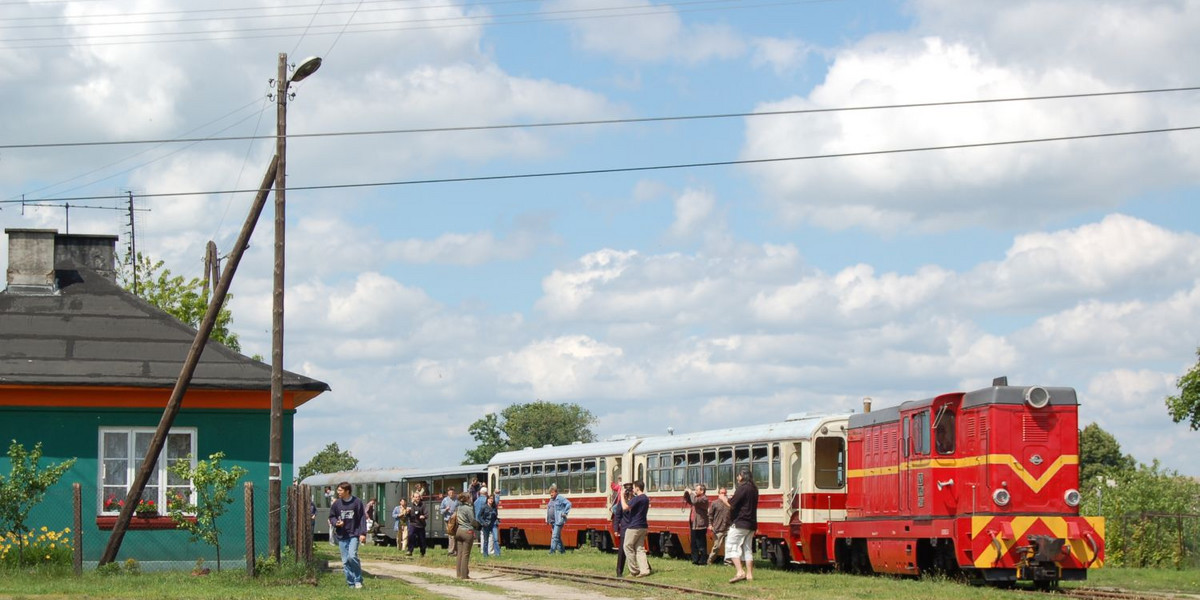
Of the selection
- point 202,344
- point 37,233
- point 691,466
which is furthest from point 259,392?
point 691,466

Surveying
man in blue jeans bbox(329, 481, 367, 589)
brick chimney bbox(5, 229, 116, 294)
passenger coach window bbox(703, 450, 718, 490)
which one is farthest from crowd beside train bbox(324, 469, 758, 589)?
brick chimney bbox(5, 229, 116, 294)

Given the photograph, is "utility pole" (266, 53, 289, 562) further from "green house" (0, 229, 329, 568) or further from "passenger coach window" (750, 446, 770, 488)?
"passenger coach window" (750, 446, 770, 488)

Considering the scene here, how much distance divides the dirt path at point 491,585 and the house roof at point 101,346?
4.24 meters

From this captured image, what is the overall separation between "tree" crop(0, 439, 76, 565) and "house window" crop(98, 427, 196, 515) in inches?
61.7

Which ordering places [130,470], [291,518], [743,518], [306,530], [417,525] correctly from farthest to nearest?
[417,525] → [130,470] → [291,518] → [306,530] → [743,518]

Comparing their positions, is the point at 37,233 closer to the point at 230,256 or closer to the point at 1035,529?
the point at 230,256

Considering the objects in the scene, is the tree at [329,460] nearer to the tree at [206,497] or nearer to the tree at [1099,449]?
the tree at [1099,449]

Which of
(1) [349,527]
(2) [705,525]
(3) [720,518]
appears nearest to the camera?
(1) [349,527]

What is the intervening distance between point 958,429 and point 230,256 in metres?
12.3

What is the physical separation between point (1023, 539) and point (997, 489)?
806mm

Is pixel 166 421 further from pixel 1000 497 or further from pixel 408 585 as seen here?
pixel 1000 497

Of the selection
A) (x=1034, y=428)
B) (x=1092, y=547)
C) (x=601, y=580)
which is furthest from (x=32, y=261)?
(x=1092, y=547)

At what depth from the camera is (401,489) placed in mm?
49312

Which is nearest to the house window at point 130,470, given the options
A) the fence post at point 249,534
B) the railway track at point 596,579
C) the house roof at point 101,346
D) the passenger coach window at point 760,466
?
the house roof at point 101,346
